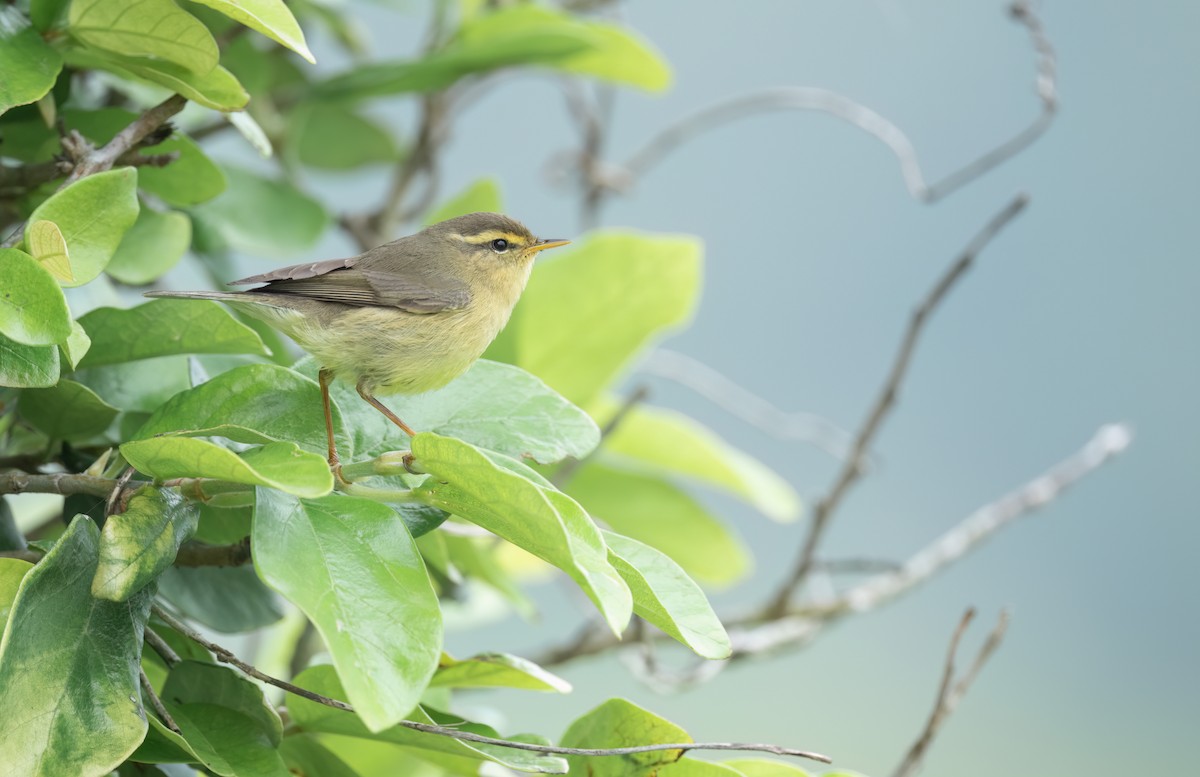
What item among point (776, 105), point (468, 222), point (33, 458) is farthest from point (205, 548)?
point (776, 105)

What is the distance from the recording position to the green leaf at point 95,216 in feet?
2.58

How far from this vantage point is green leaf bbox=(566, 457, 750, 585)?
181 centimetres

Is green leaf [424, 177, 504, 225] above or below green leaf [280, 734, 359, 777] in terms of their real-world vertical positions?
above

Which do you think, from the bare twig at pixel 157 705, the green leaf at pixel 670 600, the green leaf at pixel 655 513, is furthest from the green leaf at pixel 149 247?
the green leaf at pixel 655 513

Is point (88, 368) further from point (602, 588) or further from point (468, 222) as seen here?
point (468, 222)

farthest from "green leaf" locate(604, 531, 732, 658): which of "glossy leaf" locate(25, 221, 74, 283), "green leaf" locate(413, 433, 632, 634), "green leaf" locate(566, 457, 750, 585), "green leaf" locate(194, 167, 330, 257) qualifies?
"green leaf" locate(566, 457, 750, 585)

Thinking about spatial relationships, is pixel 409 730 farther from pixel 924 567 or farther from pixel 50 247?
pixel 924 567

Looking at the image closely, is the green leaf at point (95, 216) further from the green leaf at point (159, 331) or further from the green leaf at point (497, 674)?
the green leaf at point (497, 674)

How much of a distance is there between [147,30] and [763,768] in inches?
27.5

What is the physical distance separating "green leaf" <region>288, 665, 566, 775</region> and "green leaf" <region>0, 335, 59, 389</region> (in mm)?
273

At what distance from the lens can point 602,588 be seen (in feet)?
2.10

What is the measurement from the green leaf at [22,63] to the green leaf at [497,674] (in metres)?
0.50

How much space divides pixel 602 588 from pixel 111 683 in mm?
307

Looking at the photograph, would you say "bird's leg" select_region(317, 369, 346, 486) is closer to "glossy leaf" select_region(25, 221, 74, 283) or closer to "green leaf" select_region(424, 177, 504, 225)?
"glossy leaf" select_region(25, 221, 74, 283)
